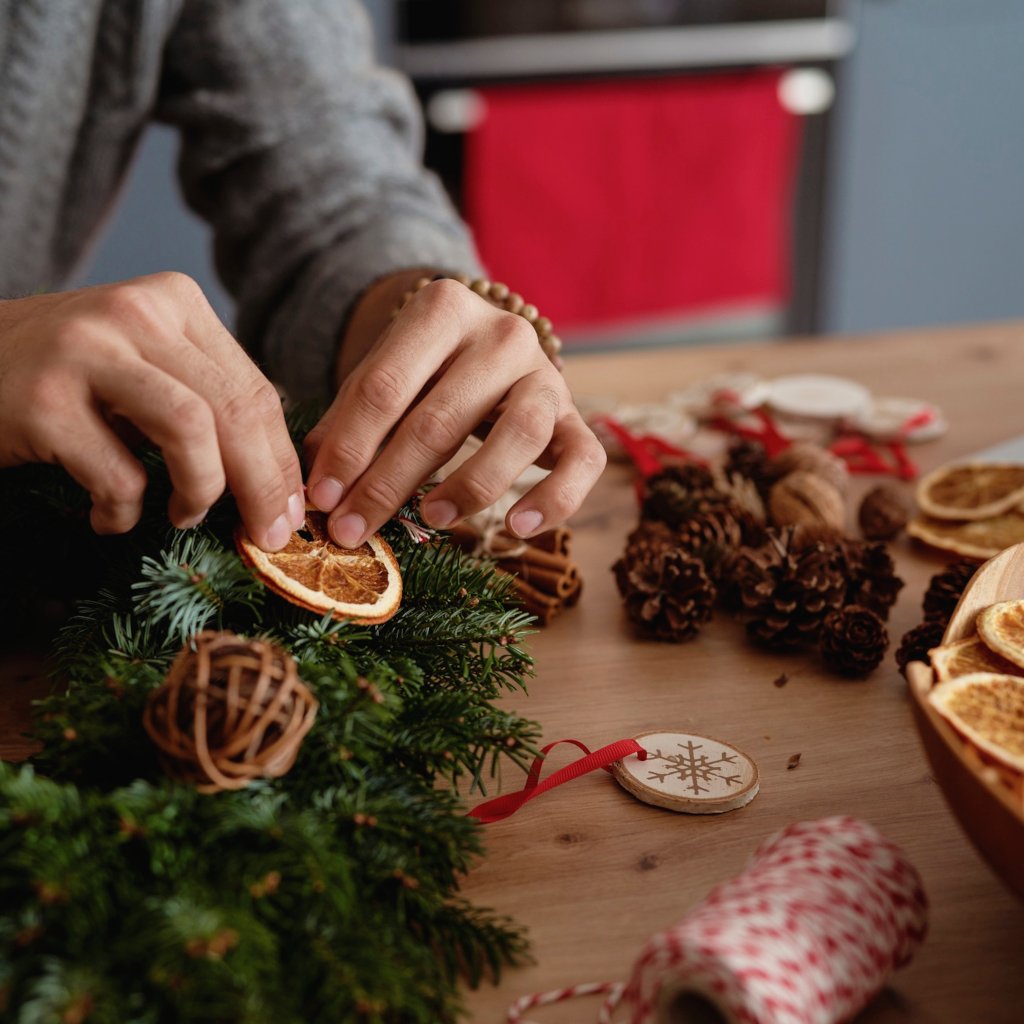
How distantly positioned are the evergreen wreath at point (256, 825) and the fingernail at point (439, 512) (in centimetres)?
2

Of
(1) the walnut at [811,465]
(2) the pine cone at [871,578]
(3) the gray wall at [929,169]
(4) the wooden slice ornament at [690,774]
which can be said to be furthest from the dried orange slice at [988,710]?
(3) the gray wall at [929,169]

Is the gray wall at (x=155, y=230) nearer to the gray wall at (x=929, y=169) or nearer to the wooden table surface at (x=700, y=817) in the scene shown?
the gray wall at (x=929, y=169)

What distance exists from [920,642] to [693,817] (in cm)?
26

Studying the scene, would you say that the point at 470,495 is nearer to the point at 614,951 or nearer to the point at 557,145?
the point at 614,951

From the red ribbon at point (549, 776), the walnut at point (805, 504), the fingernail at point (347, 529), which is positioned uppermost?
the fingernail at point (347, 529)

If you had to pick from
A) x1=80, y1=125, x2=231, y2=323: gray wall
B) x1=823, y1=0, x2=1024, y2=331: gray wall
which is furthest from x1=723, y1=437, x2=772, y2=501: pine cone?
x1=823, y1=0, x2=1024, y2=331: gray wall

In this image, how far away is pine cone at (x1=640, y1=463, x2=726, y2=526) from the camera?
1020 millimetres

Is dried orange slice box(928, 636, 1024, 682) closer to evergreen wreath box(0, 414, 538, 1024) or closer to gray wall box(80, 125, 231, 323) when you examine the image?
evergreen wreath box(0, 414, 538, 1024)

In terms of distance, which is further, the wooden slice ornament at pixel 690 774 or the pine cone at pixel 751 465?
the pine cone at pixel 751 465

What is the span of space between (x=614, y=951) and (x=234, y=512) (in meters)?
0.38

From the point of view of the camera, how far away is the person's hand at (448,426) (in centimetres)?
76

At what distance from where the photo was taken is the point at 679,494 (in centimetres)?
103

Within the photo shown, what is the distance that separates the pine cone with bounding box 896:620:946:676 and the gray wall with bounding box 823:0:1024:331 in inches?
100

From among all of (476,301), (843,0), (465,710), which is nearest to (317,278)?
(476,301)
